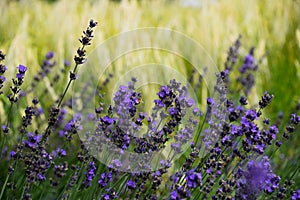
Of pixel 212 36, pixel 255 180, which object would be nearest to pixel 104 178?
pixel 255 180

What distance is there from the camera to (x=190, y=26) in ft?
19.8

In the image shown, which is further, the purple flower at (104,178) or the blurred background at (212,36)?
the blurred background at (212,36)

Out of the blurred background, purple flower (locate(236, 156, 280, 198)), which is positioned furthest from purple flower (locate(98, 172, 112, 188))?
the blurred background

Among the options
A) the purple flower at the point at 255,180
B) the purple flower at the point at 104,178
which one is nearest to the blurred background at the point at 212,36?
the purple flower at the point at 255,180

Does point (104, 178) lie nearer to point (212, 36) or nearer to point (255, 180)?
point (255, 180)

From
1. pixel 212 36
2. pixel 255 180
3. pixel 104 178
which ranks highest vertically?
pixel 212 36

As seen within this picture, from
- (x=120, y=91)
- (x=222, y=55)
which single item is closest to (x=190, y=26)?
(x=222, y=55)

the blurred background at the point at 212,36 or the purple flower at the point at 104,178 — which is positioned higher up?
the blurred background at the point at 212,36

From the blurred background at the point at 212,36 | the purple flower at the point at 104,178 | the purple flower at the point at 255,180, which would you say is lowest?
the purple flower at the point at 104,178

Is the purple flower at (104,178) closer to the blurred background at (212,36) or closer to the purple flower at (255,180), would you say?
the purple flower at (255,180)

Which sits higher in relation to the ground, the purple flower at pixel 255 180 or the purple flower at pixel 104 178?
the purple flower at pixel 255 180

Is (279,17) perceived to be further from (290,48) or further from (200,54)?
(200,54)

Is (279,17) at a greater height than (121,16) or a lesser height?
greater

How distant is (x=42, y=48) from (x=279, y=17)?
2847 millimetres
